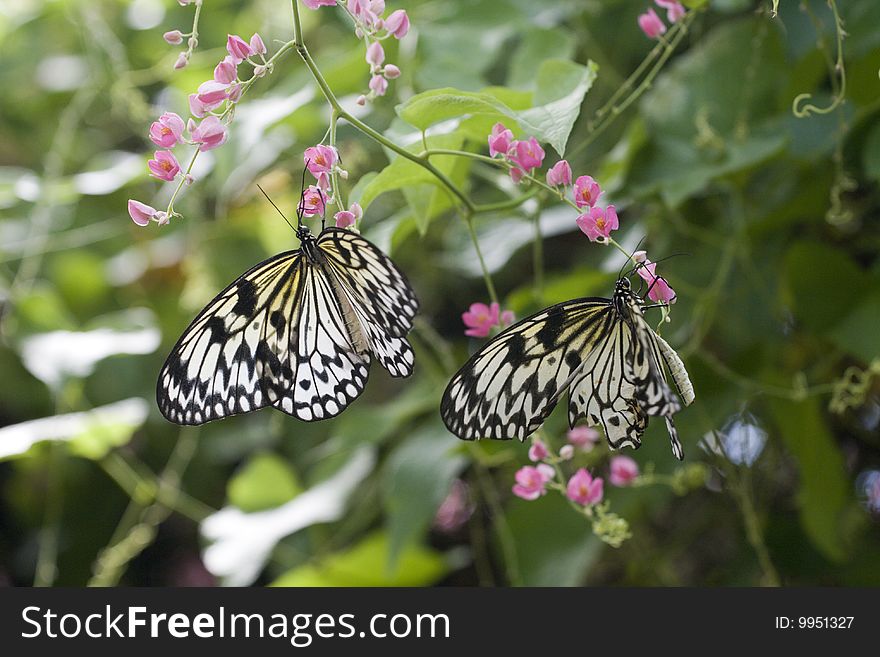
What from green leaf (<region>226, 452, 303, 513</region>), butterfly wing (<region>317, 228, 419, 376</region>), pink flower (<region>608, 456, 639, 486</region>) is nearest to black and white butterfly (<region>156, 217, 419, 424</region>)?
butterfly wing (<region>317, 228, 419, 376</region>)

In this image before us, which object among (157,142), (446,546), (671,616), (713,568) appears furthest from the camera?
(446,546)

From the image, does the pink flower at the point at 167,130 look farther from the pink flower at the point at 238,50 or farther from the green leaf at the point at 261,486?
the green leaf at the point at 261,486

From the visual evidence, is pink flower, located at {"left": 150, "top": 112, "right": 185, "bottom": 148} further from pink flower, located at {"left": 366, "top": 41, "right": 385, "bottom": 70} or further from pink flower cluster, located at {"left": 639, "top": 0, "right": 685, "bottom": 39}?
pink flower cluster, located at {"left": 639, "top": 0, "right": 685, "bottom": 39}

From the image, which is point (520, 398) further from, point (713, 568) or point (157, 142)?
point (713, 568)

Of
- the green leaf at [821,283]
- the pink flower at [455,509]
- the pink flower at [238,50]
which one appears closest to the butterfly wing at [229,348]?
the pink flower at [238,50]

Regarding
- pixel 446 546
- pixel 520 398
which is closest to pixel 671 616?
pixel 520 398

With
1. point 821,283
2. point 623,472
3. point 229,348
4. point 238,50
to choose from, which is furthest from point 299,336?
point 821,283
